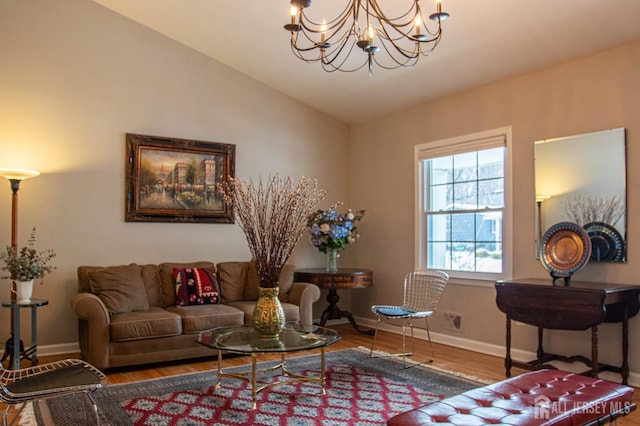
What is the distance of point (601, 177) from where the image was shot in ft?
12.7

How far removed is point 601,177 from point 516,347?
63.6 inches

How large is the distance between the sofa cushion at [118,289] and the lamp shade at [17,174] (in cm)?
94

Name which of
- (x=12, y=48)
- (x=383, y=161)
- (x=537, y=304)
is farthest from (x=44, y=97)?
(x=537, y=304)

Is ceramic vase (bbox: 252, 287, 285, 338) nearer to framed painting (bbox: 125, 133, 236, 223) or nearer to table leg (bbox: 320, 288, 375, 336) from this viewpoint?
framed painting (bbox: 125, 133, 236, 223)

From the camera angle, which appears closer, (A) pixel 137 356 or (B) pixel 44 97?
(A) pixel 137 356

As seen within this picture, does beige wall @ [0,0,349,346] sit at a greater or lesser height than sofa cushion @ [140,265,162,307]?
greater

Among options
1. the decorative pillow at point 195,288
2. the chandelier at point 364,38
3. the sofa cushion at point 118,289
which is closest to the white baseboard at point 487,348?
the decorative pillow at point 195,288

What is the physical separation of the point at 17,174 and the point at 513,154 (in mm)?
4171

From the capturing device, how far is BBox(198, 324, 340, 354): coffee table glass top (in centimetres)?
313

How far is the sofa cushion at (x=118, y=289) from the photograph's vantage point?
426 cm

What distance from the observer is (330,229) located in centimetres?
551

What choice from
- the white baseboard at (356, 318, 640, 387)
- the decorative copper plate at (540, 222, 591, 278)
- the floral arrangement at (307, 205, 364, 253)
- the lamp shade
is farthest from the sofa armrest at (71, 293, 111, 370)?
the decorative copper plate at (540, 222, 591, 278)

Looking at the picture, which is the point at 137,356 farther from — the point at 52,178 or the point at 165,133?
the point at 165,133

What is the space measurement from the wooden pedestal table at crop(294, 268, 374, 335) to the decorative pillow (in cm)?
99
